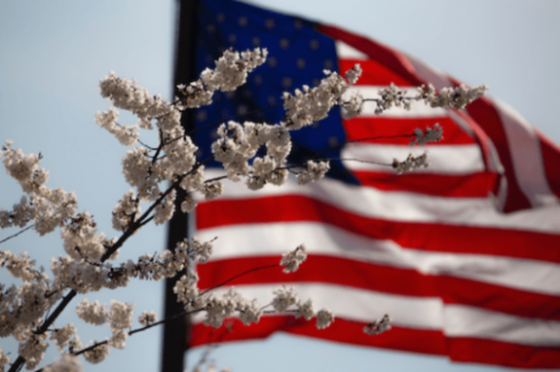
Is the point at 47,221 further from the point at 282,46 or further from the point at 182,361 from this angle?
the point at 282,46

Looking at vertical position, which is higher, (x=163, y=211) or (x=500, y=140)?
(x=500, y=140)

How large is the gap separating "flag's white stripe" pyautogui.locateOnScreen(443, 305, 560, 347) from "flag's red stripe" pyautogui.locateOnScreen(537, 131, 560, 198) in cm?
168

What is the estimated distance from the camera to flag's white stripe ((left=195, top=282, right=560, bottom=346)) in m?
5.55

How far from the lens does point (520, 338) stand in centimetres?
589

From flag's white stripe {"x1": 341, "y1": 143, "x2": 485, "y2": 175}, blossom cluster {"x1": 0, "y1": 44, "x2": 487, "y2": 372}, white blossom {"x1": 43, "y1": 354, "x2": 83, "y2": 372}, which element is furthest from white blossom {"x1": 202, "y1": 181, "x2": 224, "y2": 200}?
flag's white stripe {"x1": 341, "y1": 143, "x2": 485, "y2": 175}

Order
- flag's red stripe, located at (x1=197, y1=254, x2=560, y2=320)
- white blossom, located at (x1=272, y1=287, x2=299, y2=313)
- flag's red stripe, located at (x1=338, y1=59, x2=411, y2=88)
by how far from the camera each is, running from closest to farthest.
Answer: white blossom, located at (x1=272, y1=287, x2=299, y2=313) < flag's red stripe, located at (x1=197, y1=254, x2=560, y2=320) < flag's red stripe, located at (x1=338, y1=59, x2=411, y2=88)

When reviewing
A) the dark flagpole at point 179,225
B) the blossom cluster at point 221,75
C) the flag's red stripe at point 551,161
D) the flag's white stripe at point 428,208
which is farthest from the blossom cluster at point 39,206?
the flag's red stripe at point 551,161

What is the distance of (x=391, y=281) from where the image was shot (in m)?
5.75

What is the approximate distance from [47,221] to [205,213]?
82.2 inches

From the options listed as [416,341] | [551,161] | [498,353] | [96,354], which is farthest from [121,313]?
[551,161]

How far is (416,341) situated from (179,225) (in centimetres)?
329

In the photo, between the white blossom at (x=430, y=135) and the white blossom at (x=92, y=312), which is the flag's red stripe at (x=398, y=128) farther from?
the white blossom at (x=92, y=312)

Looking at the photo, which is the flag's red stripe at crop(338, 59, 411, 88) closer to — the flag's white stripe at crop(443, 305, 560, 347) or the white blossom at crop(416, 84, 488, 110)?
the white blossom at crop(416, 84, 488, 110)

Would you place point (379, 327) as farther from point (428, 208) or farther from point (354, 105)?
point (428, 208)
